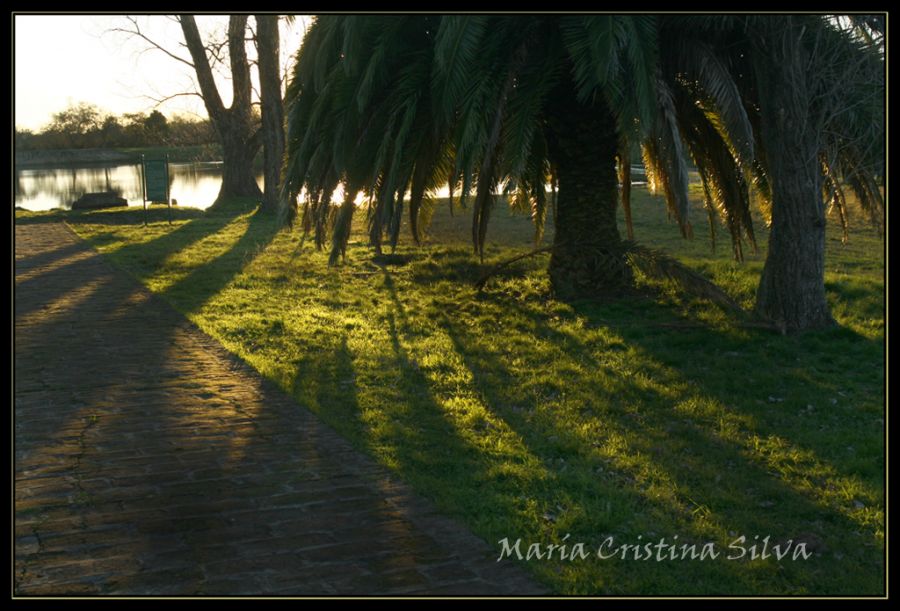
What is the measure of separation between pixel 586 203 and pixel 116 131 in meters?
30.4

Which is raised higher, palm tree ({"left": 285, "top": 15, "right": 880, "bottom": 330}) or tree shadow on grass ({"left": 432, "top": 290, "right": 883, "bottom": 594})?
palm tree ({"left": 285, "top": 15, "right": 880, "bottom": 330})

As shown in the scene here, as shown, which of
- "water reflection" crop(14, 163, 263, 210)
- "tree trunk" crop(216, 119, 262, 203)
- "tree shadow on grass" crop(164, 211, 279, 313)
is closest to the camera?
"tree shadow on grass" crop(164, 211, 279, 313)

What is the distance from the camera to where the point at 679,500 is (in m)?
5.29

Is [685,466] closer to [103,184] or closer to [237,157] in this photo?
[237,157]

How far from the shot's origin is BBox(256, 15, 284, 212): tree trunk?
80.2 feet

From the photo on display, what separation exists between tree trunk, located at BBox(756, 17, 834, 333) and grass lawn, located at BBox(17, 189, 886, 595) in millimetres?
360

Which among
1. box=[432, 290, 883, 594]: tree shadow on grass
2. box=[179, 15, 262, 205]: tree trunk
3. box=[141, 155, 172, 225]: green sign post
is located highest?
box=[179, 15, 262, 205]: tree trunk

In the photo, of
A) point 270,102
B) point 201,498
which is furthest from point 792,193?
point 270,102

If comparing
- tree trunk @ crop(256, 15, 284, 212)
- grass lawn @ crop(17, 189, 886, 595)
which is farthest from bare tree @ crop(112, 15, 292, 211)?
grass lawn @ crop(17, 189, 886, 595)

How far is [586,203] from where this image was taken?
1126 centimetres

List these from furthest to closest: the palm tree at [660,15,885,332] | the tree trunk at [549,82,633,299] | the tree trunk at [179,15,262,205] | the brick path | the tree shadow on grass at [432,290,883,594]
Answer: the tree trunk at [179,15,262,205] < the tree trunk at [549,82,633,299] < the palm tree at [660,15,885,332] < the tree shadow on grass at [432,290,883,594] < the brick path

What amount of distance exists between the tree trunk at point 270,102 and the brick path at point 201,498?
655 inches

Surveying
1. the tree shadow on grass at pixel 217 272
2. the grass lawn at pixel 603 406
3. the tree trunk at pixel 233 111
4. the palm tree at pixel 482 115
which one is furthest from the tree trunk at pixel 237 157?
the palm tree at pixel 482 115

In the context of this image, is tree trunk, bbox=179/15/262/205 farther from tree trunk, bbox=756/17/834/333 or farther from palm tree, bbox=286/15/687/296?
tree trunk, bbox=756/17/834/333
